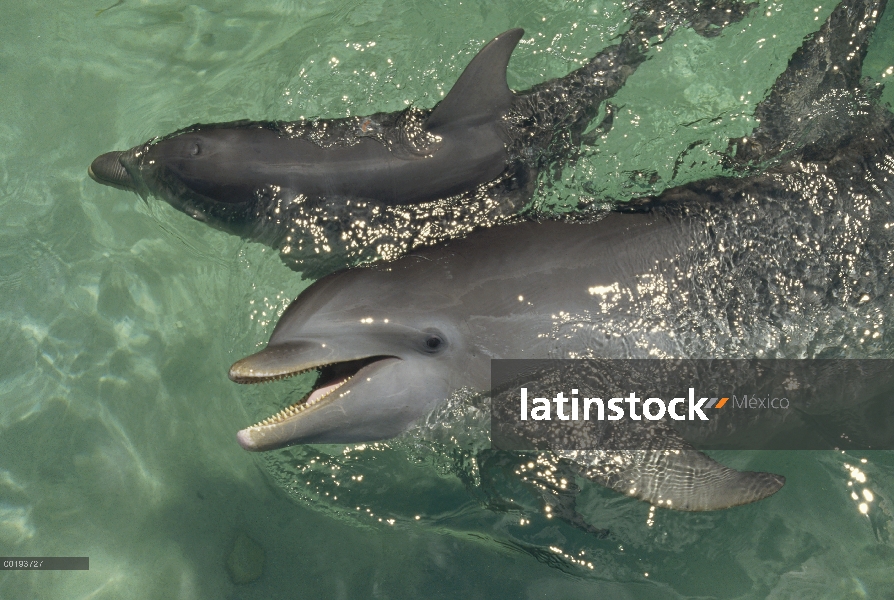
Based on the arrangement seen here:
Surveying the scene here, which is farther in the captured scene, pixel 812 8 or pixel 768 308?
pixel 812 8

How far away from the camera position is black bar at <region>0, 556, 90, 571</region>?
5711mm

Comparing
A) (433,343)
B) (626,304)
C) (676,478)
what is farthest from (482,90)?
(676,478)

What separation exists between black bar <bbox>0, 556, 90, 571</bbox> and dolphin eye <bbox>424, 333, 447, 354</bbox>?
3059 mm

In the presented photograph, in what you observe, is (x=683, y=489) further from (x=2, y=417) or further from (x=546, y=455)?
(x=2, y=417)

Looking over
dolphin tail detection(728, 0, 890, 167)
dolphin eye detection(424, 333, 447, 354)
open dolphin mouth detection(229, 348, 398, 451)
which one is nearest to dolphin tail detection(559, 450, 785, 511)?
dolphin eye detection(424, 333, 447, 354)

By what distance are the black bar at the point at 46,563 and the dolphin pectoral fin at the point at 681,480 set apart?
3.69 metres

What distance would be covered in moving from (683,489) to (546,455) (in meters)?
0.92

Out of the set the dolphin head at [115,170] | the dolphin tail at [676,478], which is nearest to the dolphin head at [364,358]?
the dolphin tail at [676,478]

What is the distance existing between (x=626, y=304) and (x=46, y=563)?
4540mm

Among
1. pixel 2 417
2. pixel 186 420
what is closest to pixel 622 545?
pixel 186 420

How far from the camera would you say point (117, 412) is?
6.29 m

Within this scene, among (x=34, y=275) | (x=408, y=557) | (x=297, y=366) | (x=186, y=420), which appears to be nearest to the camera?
(x=297, y=366)

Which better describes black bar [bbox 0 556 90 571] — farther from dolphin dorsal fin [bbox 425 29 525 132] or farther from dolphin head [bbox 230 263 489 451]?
dolphin dorsal fin [bbox 425 29 525 132]

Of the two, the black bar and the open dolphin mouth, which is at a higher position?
the open dolphin mouth
